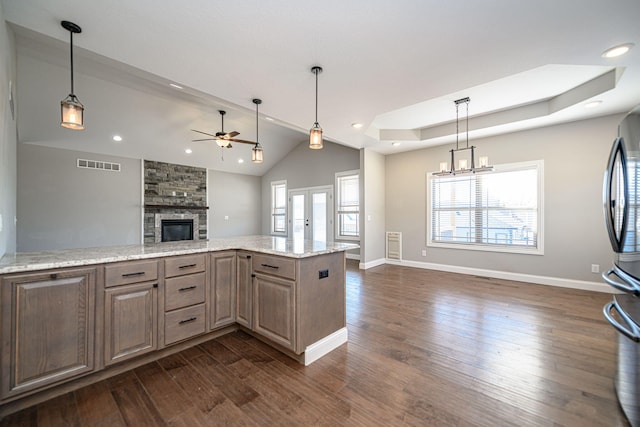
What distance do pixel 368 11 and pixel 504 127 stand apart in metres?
3.84

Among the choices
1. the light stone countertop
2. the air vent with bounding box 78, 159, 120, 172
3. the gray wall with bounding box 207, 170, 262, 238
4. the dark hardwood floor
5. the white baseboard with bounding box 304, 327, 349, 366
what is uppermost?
the air vent with bounding box 78, 159, 120, 172

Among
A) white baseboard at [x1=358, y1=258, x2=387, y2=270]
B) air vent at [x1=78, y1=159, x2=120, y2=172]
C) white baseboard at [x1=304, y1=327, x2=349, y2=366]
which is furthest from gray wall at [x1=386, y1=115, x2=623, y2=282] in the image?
air vent at [x1=78, y1=159, x2=120, y2=172]

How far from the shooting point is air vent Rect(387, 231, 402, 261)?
596cm

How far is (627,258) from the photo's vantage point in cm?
163

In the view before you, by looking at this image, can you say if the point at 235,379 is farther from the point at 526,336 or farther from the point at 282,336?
the point at 526,336

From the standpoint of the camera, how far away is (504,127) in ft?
14.2

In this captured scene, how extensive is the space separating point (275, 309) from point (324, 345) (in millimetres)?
547

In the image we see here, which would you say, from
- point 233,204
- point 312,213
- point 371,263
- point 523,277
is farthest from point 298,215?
point 523,277

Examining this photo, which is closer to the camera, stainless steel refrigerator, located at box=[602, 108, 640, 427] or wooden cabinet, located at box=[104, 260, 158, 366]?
stainless steel refrigerator, located at box=[602, 108, 640, 427]

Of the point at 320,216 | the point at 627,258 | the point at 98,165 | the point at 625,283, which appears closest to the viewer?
the point at 625,283

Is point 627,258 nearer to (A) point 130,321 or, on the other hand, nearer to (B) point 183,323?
(B) point 183,323

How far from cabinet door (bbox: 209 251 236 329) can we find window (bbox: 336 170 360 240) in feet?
14.2

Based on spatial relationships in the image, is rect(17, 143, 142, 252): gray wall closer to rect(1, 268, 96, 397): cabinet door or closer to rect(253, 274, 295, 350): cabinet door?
rect(1, 268, 96, 397): cabinet door

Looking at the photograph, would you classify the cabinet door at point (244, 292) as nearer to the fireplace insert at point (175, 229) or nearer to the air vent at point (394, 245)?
the air vent at point (394, 245)
